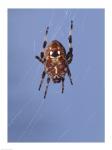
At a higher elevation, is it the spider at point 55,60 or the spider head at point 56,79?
the spider at point 55,60

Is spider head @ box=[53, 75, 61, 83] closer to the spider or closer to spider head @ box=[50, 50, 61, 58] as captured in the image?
the spider

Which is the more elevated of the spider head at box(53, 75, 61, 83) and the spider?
the spider

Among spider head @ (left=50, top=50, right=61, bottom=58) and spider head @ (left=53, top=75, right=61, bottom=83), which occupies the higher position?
spider head @ (left=50, top=50, right=61, bottom=58)

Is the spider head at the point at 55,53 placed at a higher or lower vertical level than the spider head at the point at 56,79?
higher

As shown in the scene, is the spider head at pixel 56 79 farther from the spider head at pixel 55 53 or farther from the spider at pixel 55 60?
the spider head at pixel 55 53

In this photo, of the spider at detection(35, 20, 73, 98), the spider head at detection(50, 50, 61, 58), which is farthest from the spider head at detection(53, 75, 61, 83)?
the spider head at detection(50, 50, 61, 58)

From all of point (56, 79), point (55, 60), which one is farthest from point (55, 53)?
point (56, 79)

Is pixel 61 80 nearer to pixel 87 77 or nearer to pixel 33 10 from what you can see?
pixel 87 77

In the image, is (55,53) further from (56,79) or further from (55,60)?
(56,79)

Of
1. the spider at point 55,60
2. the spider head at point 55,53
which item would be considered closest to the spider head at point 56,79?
the spider at point 55,60
